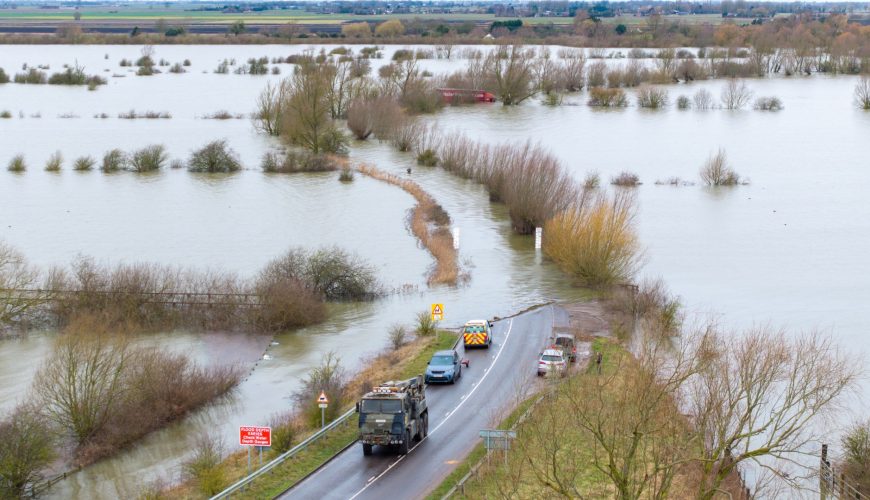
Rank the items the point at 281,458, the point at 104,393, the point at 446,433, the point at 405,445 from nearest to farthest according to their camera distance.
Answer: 1. the point at 281,458
2. the point at 405,445
3. the point at 446,433
4. the point at 104,393

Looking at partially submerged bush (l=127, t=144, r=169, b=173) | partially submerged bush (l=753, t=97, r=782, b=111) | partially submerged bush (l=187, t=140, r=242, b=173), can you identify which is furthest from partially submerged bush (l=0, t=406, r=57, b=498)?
partially submerged bush (l=753, t=97, r=782, b=111)

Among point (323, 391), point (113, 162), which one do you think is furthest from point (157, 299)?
point (113, 162)

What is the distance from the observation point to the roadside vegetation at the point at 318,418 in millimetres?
27734

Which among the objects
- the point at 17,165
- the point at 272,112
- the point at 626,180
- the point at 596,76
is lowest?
the point at 17,165

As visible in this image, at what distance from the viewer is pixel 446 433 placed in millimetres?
30844

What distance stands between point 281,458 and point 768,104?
340ft

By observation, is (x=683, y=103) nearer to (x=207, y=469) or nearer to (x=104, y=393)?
(x=104, y=393)

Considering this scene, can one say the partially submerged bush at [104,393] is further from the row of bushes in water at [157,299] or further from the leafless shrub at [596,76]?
the leafless shrub at [596,76]

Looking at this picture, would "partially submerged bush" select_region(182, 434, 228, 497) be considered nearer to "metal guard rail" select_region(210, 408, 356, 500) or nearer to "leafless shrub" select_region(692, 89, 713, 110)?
"metal guard rail" select_region(210, 408, 356, 500)

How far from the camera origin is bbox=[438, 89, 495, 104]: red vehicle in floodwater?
125562 mm

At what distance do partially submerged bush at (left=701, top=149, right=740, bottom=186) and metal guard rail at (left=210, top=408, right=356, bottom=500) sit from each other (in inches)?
2134

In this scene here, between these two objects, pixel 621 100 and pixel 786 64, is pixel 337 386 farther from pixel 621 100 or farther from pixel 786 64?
pixel 786 64

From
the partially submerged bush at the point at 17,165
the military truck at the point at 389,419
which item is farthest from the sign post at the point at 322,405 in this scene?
the partially submerged bush at the point at 17,165

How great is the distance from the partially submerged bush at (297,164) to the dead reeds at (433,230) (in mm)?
5825
